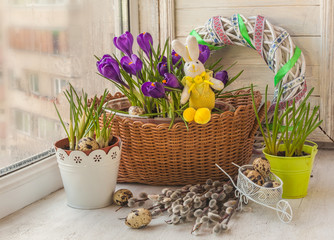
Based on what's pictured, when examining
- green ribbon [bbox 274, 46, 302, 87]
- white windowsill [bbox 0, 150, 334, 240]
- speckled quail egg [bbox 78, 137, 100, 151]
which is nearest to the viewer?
white windowsill [bbox 0, 150, 334, 240]

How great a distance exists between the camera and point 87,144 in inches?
46.0

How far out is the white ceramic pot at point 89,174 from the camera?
1161 mm

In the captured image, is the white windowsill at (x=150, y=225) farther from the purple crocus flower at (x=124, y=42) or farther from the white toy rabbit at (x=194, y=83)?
the purple crocus flower at (x=124, y=42)

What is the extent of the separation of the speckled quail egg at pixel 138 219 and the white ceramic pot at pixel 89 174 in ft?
0.44

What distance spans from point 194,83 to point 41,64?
41cm

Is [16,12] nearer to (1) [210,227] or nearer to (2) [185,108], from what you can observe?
(2) [185,108]

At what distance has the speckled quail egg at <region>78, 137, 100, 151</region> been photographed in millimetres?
1168

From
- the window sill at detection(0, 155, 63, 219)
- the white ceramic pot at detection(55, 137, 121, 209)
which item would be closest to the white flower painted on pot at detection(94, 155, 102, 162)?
the white ceramic pot at detection(55, 137, 121, 209)

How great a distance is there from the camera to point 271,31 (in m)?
1.54

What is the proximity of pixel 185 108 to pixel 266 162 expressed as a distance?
26 cm

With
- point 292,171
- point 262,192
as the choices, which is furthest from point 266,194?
point 292,171

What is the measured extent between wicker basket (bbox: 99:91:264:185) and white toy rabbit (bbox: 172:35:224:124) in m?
0.04

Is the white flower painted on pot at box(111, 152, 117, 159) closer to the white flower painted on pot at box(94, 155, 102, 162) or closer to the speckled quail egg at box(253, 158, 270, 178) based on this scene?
the white flower painted on pot at box(94, 155, 102, 162)

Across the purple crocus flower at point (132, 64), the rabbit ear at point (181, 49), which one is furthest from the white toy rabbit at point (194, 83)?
the purple crocus flower at point (132, 64)
